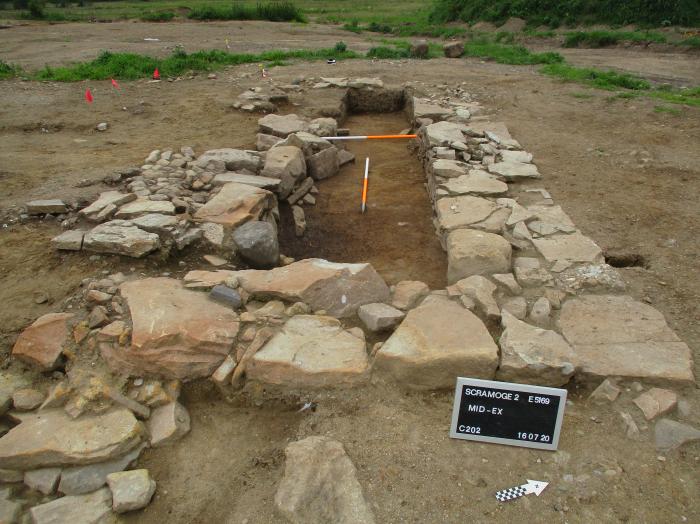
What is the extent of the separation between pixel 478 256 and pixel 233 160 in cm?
306

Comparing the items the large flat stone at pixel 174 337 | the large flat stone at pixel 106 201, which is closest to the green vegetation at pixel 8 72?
the large flat stone at pixel 106 201

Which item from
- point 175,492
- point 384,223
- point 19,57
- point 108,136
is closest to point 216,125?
point 108,136

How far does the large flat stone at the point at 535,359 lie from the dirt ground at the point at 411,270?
174mm

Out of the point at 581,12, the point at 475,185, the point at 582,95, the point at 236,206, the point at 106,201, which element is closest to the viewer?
the point at 106,201

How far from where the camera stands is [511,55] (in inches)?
472

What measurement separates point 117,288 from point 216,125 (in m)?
4.21

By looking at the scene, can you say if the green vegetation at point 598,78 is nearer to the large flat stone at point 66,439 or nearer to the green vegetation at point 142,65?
the green vegetation at point 142,65

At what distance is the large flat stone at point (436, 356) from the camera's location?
9.41 feet

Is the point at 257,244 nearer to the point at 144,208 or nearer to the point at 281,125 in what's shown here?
the point at 144,208

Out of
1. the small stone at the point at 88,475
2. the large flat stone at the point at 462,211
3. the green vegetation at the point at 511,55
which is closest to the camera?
the small stone at the point at 88,475

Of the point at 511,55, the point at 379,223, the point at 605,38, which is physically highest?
the point at 605,38

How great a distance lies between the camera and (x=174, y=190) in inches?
189

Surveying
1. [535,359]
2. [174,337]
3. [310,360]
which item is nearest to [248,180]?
[174,337]

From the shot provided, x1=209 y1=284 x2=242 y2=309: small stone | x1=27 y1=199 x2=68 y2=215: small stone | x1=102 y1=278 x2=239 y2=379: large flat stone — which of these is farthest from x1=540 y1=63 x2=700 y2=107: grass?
x1=27 y1=199 x2=68 y2=215: small stone
